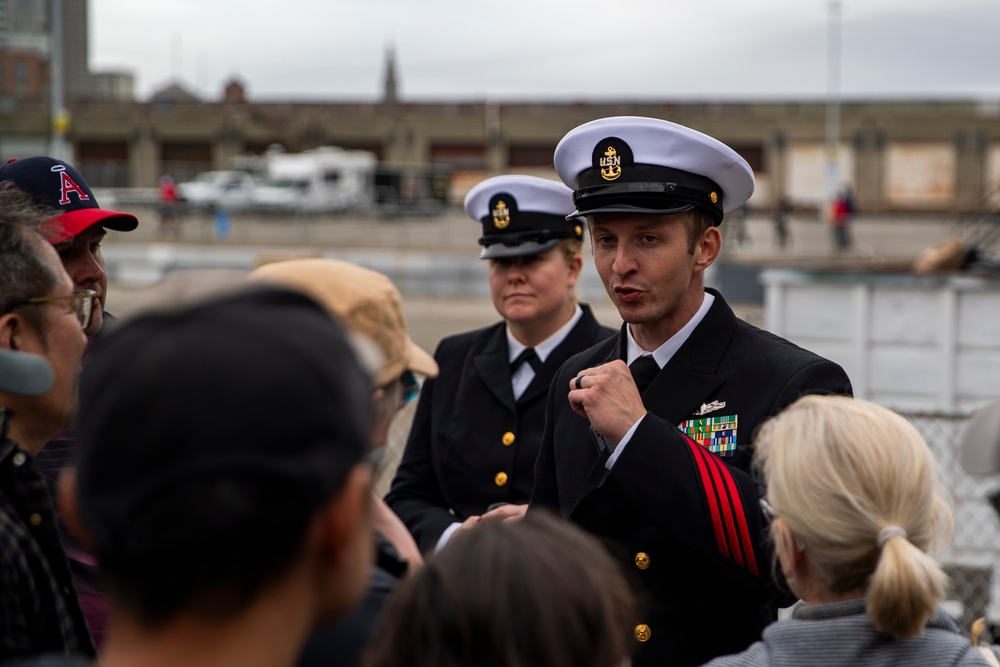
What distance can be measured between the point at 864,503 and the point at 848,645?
25cm

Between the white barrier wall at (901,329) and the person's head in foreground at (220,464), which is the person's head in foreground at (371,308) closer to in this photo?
the person's head in foreground at (220,464)

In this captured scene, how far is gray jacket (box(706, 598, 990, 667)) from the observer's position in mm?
1936

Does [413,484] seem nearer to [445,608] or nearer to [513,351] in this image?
[513,351]

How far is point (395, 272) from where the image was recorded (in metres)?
24.9

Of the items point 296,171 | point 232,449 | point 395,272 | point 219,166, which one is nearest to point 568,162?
point 232,449

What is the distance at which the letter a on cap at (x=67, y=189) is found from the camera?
369cm

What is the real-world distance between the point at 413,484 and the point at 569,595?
8.74ft

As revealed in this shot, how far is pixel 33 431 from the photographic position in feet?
7.75

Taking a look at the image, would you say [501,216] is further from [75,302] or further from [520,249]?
[75,302]

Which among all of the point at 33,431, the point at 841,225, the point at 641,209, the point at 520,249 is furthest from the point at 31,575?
the point at 841,225

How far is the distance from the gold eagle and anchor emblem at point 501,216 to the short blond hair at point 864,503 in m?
2.48

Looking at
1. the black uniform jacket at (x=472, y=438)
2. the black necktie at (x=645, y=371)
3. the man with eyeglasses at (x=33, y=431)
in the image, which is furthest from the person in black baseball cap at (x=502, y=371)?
the man with eyeglasses at (x=33, y=431)

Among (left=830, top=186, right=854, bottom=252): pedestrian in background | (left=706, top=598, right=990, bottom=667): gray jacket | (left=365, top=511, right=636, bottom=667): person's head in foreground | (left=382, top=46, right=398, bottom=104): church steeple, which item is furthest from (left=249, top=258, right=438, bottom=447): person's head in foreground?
(left=382, top=46, right=398, bottom=104): church steeple

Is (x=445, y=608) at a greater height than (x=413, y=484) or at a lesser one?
greater
